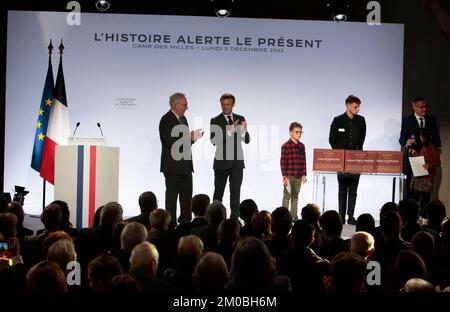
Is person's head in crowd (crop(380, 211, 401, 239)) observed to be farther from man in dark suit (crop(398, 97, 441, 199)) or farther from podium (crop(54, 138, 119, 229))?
man in dark suit (crop(398, 97, 441, 199))

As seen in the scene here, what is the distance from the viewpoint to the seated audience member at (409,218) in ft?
18.0

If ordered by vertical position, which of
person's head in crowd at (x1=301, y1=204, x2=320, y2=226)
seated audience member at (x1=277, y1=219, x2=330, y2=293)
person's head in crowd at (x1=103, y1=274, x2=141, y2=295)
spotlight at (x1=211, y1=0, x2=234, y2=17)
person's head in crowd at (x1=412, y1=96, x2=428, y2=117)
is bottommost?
seated audience member at (x1=277, y1=219, x2=330, y2=293)

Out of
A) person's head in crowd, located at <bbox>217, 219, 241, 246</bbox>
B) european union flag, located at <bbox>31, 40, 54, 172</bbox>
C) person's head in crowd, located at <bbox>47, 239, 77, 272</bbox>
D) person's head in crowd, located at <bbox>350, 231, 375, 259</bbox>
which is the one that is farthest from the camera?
european union flag, located at <bbox>31, 40, 54, 172</bbox>

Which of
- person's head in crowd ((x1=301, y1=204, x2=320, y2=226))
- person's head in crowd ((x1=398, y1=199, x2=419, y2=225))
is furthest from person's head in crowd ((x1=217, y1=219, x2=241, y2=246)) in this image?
person's head in crowd ((x1=398, y1=199, x2=419, y2=225))

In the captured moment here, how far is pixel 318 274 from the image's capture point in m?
4.11

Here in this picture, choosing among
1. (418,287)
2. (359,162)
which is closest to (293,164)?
(359,162)

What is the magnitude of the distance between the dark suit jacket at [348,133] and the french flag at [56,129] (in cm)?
376

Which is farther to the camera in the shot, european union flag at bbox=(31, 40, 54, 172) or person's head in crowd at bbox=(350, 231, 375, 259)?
european union flag at bbox=(31, 40, 54, 172)

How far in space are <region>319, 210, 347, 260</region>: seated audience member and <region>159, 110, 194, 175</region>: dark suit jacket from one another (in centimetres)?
408

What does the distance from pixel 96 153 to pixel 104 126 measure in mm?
2875

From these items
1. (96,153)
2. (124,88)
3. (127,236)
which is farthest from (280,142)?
(127,236)

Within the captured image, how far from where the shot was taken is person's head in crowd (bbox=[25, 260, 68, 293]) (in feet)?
9.78

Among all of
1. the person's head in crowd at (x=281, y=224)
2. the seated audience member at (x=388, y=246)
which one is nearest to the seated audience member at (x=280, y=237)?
the person's head in crowd at (x=281, y=224)

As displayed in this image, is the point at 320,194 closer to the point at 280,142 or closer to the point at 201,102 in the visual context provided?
the point at 280,142
